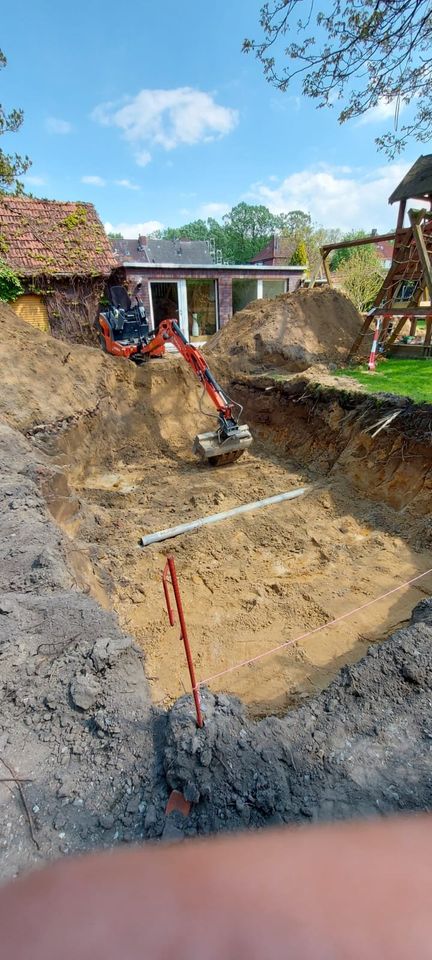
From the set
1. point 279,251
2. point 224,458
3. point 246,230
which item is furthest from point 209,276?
point 246,230

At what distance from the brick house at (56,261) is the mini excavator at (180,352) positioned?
3572 mm

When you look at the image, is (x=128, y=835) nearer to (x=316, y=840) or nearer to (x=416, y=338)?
(x=316, y=840)

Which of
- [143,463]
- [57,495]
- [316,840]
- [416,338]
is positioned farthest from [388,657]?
[416,338]

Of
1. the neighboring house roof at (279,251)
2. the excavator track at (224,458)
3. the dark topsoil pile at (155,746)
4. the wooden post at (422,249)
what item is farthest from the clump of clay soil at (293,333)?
the neighboring house roof at (279,251)

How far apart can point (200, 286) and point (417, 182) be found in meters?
9.37

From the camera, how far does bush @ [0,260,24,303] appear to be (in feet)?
39.8

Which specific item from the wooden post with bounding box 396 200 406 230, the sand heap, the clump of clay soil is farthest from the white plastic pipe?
the wooden post with bounding box 396 200 406 230

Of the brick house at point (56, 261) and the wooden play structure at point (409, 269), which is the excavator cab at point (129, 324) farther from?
the wooden play structure at point (409, 269)

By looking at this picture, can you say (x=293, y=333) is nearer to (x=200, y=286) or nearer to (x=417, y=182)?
(x=417, y=182)

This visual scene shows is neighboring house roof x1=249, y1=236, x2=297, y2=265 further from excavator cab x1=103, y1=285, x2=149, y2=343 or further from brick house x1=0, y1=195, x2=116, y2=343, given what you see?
excavator cab x1=103, y1=285, x2=149, y2=343

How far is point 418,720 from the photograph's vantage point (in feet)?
7.77

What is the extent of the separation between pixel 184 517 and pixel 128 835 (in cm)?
477

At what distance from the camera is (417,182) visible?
9656 mm

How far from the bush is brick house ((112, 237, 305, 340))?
3302 mm
